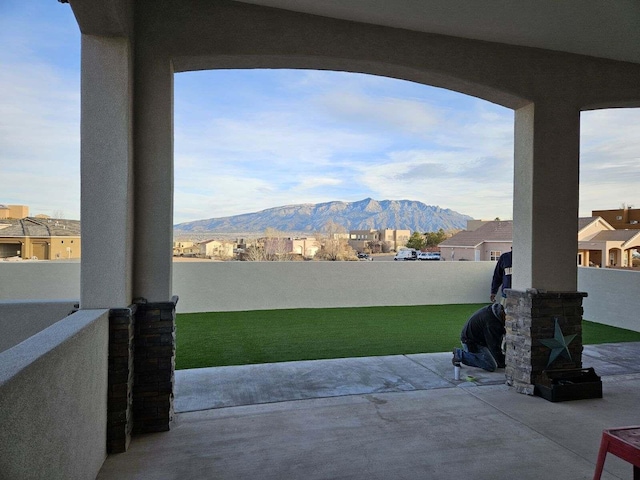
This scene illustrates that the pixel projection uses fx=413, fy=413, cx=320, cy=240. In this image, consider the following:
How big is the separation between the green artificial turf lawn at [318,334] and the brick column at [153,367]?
180 centimetres

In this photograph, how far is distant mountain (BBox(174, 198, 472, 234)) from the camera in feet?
60.8

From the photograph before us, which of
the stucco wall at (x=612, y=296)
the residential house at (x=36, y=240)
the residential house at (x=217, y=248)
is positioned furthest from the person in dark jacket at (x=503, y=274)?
the residential house at (x=217, y=248)

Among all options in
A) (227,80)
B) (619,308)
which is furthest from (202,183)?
(619,308)

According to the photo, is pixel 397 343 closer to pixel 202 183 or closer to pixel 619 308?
pixel 619 308

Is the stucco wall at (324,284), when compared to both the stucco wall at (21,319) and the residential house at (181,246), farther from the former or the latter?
the stucco wall at (21,319)

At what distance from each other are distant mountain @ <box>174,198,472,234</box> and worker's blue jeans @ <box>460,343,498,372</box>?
40.6 feet

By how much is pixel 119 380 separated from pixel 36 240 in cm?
780

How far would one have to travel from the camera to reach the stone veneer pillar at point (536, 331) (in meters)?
4.34

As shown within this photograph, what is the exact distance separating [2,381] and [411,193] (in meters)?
21.2

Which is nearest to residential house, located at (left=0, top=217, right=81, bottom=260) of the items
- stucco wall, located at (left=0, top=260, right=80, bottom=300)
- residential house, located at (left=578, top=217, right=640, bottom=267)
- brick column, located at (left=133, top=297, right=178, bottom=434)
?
stucco wall, located at (left=0, top=260, right=80, bottom=300)

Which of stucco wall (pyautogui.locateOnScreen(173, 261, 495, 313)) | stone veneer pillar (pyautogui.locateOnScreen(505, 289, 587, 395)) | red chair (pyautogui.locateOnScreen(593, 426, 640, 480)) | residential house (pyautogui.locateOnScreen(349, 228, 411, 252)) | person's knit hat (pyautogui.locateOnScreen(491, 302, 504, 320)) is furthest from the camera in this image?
residential house (pyautogui.locateOnScreen(349, 228, 411, 252))

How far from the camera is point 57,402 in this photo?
1.88 metres

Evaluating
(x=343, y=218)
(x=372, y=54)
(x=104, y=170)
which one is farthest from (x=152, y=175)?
(x=343, y=218)

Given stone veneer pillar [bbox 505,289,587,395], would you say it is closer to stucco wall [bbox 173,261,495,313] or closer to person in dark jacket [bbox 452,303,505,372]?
person in dark jacket [bbox 452,303,505,372]
